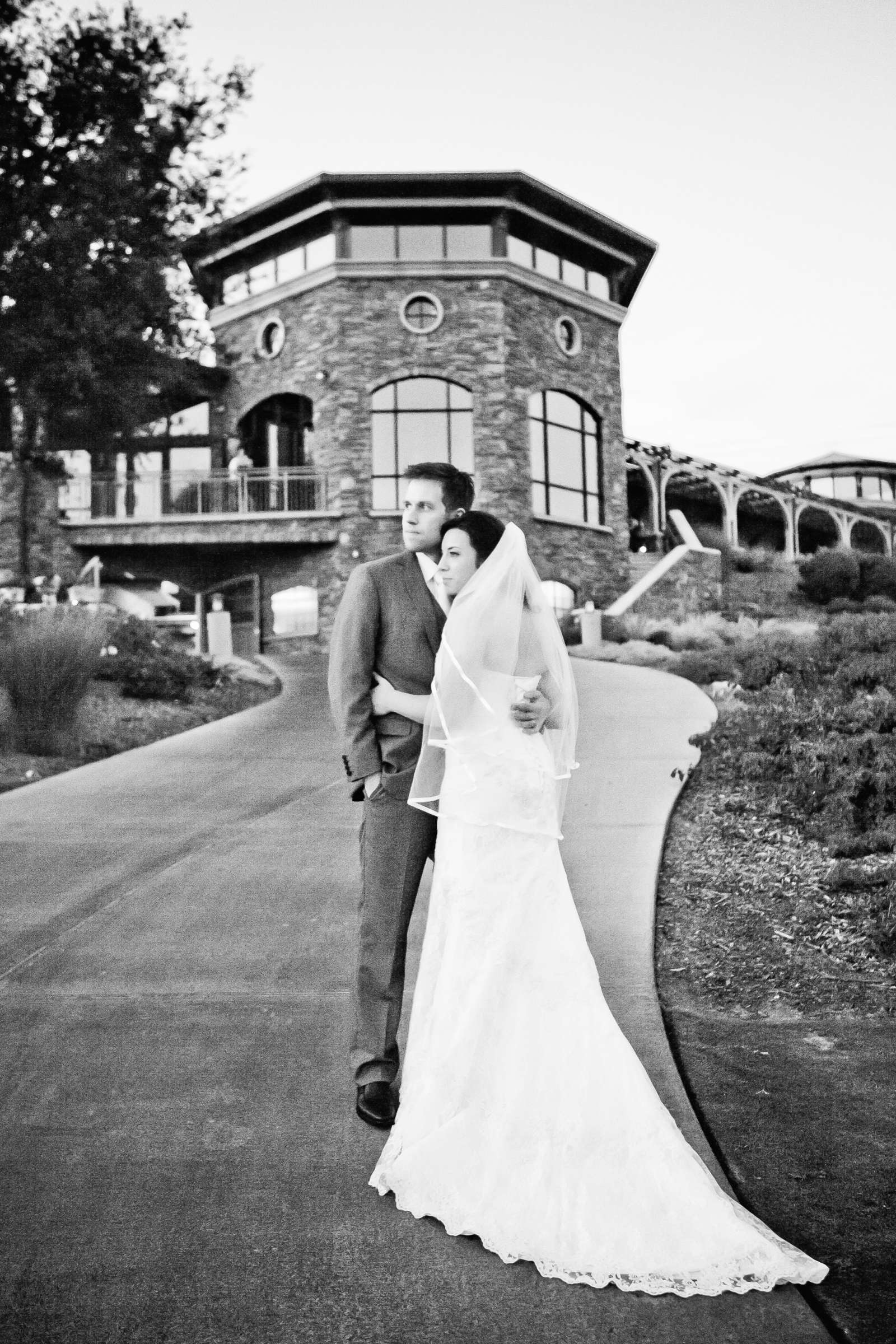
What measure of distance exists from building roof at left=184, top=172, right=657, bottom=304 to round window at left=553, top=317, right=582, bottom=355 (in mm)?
1813

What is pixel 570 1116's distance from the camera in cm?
282

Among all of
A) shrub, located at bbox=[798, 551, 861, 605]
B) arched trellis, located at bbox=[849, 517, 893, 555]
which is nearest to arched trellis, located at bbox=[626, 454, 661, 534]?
shrub, located at bbox=[798, 551, 861, 605]

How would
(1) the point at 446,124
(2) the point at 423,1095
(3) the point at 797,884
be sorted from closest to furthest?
(2) the point at 423,1095 → (3) the point at 797,884 → (1) the point at 446,124

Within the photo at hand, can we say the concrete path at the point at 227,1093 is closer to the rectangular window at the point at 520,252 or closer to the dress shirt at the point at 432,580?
the dress shirt at the point at 432,580

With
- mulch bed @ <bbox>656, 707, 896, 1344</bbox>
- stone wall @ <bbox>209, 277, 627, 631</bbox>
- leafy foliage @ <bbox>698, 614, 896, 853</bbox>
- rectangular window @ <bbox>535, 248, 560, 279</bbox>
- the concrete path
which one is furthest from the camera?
rectangular window @ <bbox>535, 248, 560, 279</bbox>

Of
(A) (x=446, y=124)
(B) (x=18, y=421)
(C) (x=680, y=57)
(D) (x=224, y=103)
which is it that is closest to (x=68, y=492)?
(B) (x=18, y=421)

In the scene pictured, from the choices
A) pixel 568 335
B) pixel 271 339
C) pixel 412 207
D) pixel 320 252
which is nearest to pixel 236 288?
pixel 271 339

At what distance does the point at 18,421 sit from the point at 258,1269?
23.0 m

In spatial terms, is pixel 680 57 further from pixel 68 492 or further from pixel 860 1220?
pixel 68 492

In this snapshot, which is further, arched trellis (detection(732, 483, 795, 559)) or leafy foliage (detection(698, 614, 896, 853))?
arched trellis (detection(732, 483, 795, 559))

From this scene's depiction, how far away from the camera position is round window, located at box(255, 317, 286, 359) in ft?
82.8

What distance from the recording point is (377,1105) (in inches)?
129

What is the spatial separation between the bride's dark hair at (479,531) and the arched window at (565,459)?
2128cm

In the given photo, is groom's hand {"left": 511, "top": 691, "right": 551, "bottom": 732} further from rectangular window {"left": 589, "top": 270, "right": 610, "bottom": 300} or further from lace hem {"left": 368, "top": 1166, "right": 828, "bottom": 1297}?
rectangular window {"left": 589, "top": 270, "right": 610, "bottom": 300}
